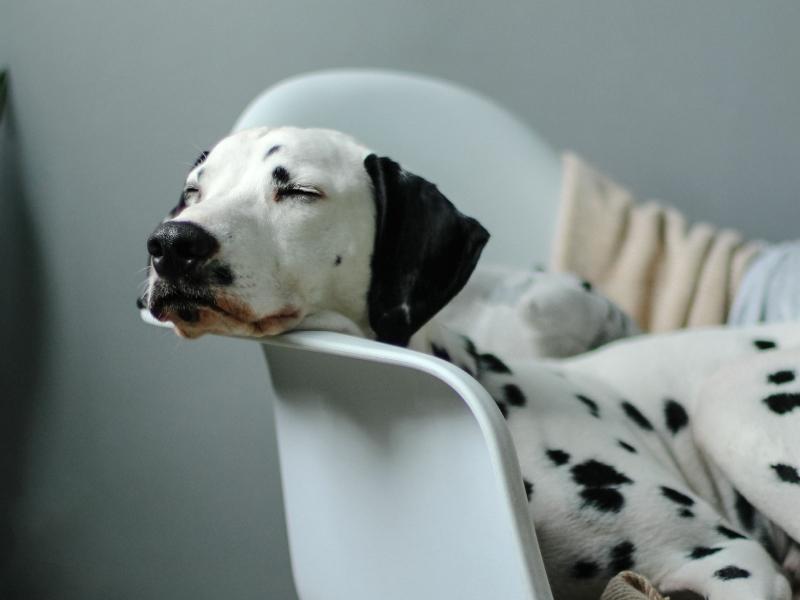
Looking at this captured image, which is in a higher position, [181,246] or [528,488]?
[181,246]

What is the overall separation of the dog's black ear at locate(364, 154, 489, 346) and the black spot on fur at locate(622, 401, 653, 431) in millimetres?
388

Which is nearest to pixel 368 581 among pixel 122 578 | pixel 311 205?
pixel 311 205

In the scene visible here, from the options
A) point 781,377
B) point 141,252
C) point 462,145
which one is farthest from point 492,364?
point 141,252

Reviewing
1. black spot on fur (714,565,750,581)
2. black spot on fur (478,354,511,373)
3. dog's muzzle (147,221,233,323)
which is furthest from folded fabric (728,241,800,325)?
dog's muzzle (147,221,233,323)

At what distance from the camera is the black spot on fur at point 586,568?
113cm

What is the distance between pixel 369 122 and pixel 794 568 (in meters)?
1.11

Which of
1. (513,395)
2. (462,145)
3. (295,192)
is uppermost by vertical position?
(295,192)

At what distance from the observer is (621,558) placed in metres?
1.13

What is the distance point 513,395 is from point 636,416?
9.3 inches

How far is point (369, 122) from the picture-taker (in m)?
1.93

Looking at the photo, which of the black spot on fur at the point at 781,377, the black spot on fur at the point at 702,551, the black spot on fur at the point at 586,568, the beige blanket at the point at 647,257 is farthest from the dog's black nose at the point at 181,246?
the beige blanket at the point at 647,257

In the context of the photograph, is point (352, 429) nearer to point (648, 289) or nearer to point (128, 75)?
point (648, 289)

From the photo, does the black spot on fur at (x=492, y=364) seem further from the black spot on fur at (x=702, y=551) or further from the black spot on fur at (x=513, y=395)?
the black spot on fur at (x=702, y=551)

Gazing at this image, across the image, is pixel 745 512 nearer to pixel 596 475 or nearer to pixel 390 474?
pixel 596 475
